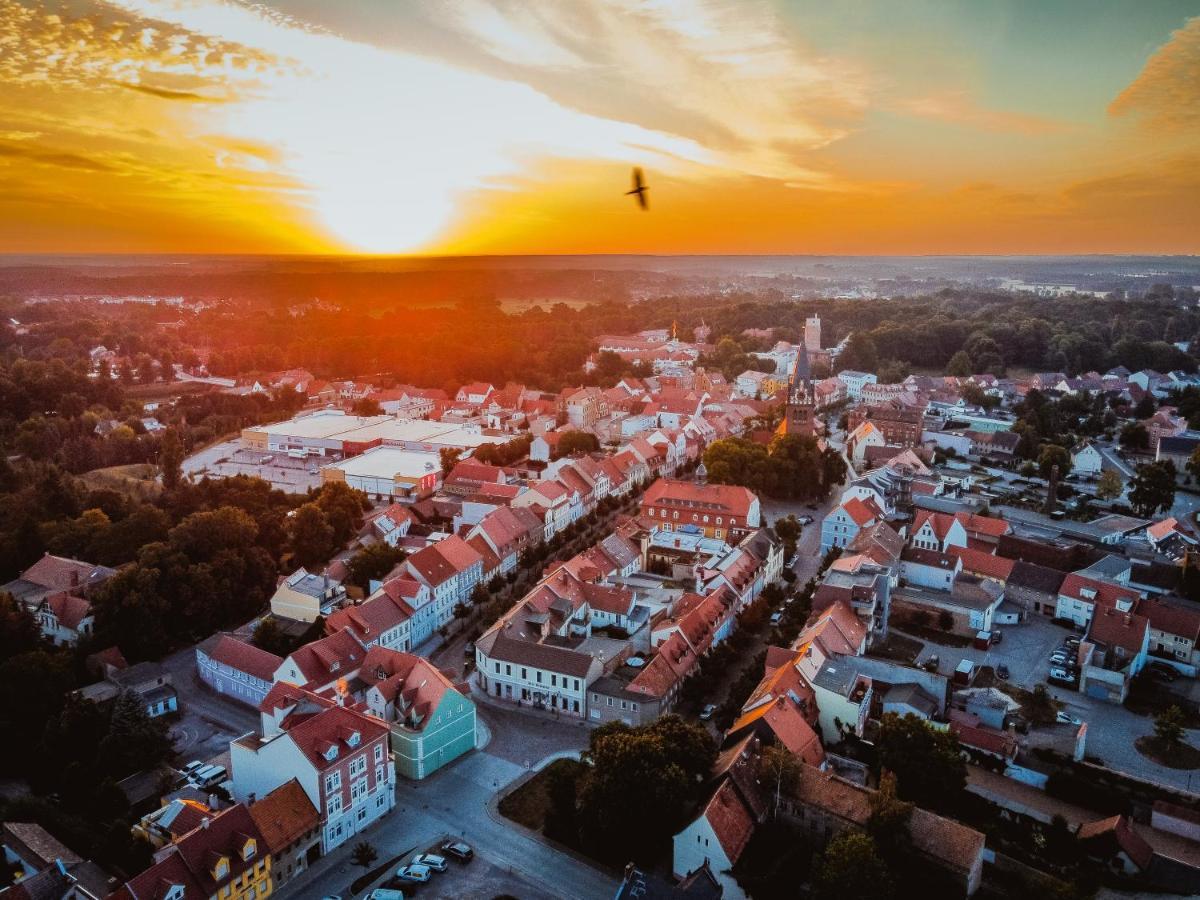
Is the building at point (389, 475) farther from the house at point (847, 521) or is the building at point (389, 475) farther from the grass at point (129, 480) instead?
the house at point (847, 521)

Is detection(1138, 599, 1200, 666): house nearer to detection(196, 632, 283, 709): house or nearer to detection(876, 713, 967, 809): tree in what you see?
detection(876, 713, 967, 809): tree

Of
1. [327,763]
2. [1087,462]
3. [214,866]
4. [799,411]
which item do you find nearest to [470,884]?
[327,763]

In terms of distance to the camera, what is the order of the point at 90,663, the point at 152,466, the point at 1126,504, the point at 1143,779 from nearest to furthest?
the point at 1143,779 → the point at 90,663 → the point at 1126,504 → the point at 152,466

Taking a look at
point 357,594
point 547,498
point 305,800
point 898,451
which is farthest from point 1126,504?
point 305,800

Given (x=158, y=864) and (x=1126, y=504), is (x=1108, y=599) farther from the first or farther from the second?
(x=158, y=864)

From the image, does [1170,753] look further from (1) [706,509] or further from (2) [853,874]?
(1) [706,509]

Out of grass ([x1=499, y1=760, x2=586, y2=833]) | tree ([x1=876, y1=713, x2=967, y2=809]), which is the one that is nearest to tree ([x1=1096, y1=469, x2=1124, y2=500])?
tree ([x1=876, y1=713, x2=967, y2=809])

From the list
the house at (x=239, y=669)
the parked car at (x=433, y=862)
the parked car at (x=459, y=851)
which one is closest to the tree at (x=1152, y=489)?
the parked car at (x=459, y=851)
